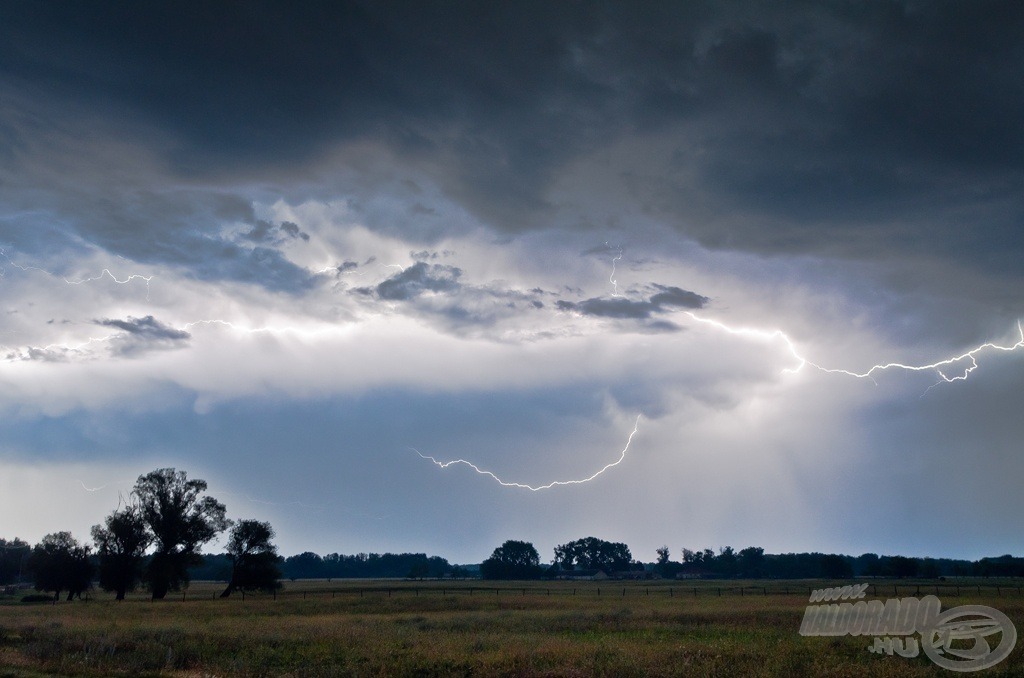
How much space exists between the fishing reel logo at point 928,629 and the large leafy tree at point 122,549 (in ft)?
227

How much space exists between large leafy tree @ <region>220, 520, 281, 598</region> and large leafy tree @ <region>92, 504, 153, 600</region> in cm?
941

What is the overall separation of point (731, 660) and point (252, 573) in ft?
231

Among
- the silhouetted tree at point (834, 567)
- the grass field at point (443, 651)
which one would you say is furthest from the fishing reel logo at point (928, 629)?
the silhouetted tree at point (834, 567)

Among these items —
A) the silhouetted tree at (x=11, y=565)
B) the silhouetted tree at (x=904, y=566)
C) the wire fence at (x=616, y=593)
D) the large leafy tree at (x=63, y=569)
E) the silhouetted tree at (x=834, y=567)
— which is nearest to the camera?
the wire fence at (x=616, y=593)

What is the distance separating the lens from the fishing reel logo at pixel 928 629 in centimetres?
2441

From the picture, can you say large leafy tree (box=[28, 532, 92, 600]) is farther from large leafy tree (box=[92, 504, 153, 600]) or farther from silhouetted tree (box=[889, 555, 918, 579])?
silhouetted tree (box=[889, 555, 918, 579])

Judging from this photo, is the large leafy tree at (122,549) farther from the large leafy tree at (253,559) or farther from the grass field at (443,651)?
the grass field at (443,651)

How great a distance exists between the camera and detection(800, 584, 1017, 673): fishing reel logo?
2441cm

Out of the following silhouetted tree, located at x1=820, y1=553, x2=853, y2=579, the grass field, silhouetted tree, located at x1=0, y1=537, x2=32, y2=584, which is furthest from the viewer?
silhouetted tree, located at x1=820, y1=553, x2=853, y2=579

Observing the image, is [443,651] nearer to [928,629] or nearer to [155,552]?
[928,629]

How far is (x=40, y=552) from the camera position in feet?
271

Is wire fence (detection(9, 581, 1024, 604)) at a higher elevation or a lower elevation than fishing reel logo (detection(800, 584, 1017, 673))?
lower

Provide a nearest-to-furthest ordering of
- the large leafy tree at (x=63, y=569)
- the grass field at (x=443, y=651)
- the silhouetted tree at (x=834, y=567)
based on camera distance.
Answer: the grass field at (x=443, y=651) < the large leafy tree at (x=63, y=569) < the silhouetted tree at (x=834, y=567)

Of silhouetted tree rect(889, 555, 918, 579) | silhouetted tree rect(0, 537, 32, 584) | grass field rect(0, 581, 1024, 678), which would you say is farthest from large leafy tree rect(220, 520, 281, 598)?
silhouetted tree rect(889, 555, 918, 579)
